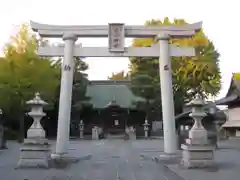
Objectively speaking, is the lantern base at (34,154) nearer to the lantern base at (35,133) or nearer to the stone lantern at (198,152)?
the lantern base at (35,133)

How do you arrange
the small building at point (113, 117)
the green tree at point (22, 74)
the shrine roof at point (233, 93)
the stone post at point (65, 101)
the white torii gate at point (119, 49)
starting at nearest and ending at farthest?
the stone post at point (65, 101) < the white torii gate at point (119, 49) < the green tree at point (22, 74) < the shrine roof at point (233, 93) < the small building at point (113, 117)

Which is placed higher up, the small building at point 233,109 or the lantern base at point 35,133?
the small building at point 233,109

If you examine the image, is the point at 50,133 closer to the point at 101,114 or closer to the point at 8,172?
the point at 101,114

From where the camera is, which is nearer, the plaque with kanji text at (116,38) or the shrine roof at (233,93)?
the plaque with kanji text at (116,38)

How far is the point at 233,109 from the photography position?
128 feet

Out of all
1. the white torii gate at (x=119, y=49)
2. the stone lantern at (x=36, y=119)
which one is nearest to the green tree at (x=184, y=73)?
the white torii gate at (x=119, y=49)

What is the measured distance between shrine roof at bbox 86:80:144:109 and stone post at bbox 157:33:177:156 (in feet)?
93.1

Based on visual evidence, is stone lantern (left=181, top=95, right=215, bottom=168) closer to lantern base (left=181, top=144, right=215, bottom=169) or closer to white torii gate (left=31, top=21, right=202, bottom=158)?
lantern base (left=181, top=144, right=215, bottom=169)

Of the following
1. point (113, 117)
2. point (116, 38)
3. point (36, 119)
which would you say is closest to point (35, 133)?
point (36, 119)

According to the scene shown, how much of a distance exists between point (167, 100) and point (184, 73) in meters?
27.7

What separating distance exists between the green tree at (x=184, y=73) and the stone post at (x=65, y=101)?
957 inches

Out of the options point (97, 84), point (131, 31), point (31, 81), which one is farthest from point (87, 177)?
point (97, 84)

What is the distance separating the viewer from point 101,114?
46.0 metres

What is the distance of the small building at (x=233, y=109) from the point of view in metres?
36.7
